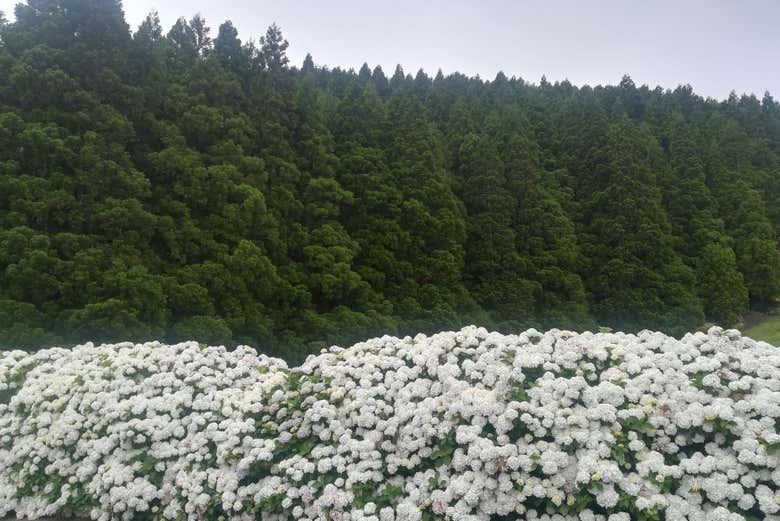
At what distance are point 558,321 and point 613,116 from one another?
432 inches

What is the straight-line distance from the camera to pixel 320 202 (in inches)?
601

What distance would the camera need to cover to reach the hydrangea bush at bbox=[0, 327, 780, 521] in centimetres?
323

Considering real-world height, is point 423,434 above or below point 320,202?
below

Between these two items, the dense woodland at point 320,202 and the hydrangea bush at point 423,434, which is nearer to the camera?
the hydrangea bush at point 423,434

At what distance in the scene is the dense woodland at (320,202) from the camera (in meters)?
10.6

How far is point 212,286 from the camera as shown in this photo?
38.9 ft

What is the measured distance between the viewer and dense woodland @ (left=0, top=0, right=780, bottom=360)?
10641mm

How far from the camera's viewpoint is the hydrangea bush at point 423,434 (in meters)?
3.23

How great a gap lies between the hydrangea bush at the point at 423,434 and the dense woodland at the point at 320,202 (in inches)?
218

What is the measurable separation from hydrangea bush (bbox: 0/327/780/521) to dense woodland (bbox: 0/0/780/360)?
554cm

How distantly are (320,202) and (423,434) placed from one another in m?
11.9

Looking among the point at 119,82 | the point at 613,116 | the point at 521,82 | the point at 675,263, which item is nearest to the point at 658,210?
the point at 675,263

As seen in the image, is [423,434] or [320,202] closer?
[423,434]

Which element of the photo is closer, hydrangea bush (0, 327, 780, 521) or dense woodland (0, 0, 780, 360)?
hydrangea bush (0, 327, 780, 521)
